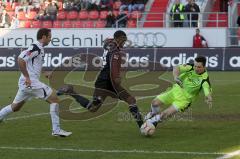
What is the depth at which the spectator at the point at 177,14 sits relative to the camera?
124 feet

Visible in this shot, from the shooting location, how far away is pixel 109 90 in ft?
49.4

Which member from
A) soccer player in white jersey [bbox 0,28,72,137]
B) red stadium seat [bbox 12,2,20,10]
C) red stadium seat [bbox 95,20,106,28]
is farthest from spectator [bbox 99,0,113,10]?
soccer player in white jersey [bbox 0,28,72,137]

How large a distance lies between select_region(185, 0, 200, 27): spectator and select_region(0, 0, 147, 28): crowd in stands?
3.12 m

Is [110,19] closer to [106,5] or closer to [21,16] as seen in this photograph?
[106,5]

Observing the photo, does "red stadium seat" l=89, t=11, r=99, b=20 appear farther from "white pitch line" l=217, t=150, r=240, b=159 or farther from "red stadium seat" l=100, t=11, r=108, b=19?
→ "white pitch line" l=217, t=150, r=240, b=159

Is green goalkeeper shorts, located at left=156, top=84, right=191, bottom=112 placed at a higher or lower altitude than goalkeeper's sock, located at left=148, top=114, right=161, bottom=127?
higher

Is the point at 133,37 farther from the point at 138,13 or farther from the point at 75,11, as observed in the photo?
the point at 75,11

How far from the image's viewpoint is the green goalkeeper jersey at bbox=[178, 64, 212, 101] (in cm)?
1390

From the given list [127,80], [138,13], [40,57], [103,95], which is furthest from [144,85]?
[138,13]

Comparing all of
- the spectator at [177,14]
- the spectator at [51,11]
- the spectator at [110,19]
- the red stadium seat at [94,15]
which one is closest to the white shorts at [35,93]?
the spectator at [177,14]

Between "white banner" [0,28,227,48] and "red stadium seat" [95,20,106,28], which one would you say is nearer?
"white banner" [0,28,227,48]

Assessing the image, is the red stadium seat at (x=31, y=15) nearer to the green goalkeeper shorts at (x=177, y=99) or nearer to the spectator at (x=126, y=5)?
the spectator at (x=126, y=5)

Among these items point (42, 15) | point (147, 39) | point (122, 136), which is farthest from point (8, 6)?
point (122, 136)

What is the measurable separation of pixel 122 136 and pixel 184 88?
1.57 meters
